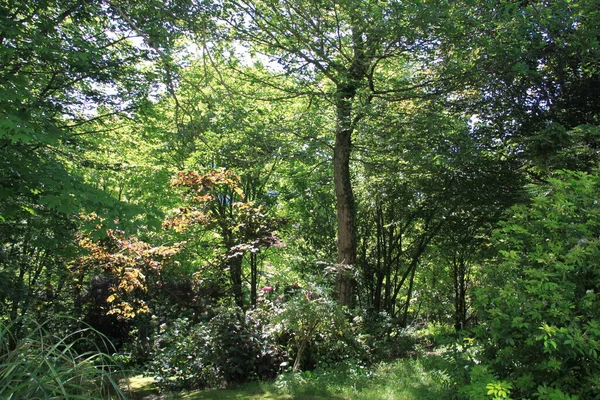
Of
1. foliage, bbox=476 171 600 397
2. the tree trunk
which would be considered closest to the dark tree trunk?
the tree trunk

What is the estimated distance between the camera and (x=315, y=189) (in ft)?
31.8

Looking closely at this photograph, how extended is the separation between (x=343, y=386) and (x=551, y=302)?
2.99m

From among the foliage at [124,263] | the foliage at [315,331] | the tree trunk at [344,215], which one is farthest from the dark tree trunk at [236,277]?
the foliage at [315,331]

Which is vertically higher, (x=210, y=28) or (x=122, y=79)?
(x=210, y=28)

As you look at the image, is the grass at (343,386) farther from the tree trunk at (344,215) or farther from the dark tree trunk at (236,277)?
the dark tree trunk at (236,277)

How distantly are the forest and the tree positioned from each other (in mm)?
45

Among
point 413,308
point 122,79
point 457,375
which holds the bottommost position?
point 413,308

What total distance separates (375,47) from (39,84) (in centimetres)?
445

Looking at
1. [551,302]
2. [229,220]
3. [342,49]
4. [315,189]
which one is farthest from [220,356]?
[342,49]

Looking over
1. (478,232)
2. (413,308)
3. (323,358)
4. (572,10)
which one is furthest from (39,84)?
(413,308)

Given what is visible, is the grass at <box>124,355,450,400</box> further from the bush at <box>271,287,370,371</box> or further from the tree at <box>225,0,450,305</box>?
the tree at <box>225,0,450,305</box>

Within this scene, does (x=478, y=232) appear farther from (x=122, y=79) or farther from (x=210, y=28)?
(x=122, y=79)

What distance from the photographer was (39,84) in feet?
17.5

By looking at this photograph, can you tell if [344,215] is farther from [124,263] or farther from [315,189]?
[124,263]
